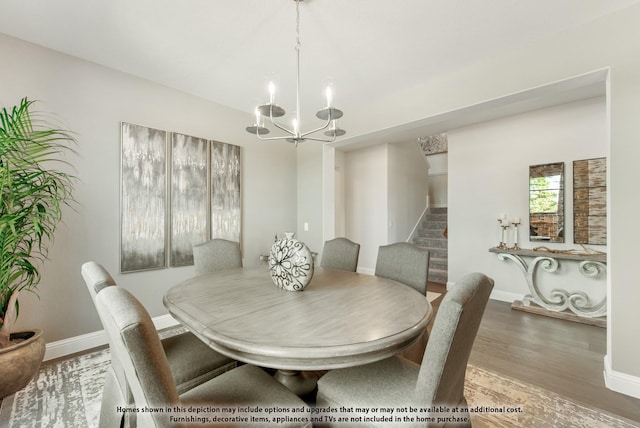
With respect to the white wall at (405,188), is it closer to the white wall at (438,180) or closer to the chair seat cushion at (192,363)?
the white wall at (438,180)

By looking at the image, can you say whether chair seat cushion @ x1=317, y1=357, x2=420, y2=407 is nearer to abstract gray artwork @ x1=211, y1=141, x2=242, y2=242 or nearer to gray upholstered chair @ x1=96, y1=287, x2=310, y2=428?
gray upholstered chair @ x1=96, y1=287, x2=310, y2=428

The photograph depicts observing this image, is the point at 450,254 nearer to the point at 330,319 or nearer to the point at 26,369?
the point at 330,319

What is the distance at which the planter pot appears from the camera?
5.52ft

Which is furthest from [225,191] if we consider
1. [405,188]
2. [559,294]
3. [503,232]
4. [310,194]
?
[559,294]

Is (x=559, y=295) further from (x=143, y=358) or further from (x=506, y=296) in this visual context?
(x=143, y=358)

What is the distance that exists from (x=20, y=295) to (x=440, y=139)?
8.06 meters

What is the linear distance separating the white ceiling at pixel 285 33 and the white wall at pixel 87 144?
17cm

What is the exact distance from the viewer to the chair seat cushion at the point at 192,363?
135 centimetres

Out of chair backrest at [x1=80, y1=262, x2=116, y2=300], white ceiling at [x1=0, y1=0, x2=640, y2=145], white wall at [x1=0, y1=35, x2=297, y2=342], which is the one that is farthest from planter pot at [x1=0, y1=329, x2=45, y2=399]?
white ceiling at [x1=0, y1=0, x2=640, y2=145]

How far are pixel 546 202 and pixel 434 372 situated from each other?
3785 millimetres

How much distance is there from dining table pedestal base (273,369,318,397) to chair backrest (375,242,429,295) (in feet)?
3.42

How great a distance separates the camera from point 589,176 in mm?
3223

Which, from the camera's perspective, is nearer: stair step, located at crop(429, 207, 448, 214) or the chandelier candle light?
the chandelier candle light

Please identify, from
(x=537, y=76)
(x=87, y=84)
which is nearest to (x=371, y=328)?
(x=537, y=76)
